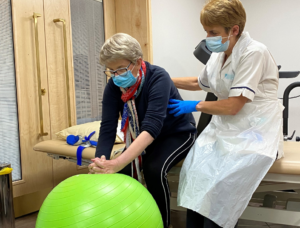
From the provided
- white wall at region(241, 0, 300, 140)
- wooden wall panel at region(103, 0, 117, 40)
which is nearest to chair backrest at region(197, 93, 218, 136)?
wooden wall panel at region(103, 0, 117, 40)

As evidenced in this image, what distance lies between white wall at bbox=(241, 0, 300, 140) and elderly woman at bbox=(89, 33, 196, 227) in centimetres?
218

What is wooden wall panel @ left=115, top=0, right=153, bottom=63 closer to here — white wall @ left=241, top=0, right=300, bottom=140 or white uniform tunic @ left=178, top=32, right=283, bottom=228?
white uniform tunic @ left=178, top=32, right=283, bottom=228

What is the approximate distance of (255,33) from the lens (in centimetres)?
343

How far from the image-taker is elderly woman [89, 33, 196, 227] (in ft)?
4.26

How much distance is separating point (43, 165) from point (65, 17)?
1183 millimetres

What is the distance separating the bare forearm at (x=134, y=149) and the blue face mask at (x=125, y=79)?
25cm

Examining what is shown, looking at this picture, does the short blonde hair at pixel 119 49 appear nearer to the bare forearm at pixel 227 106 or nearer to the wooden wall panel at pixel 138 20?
the bare forearm at pixel 227 106

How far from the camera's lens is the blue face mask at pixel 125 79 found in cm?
134

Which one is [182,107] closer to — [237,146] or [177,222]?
[237,146]

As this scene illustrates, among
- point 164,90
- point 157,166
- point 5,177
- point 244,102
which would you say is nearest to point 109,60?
point 164,90

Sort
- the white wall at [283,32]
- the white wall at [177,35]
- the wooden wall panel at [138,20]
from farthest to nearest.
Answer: the white wall at [283,32] < the white wall at [177,35] < the wooden wall panel at [138,20]

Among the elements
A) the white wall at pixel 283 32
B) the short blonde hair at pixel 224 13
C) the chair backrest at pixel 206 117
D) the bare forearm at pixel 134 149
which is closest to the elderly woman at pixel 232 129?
the short blonde hair at pixel 224 13

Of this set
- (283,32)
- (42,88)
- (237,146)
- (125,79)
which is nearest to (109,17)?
(42,88)

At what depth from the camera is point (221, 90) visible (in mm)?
1463
